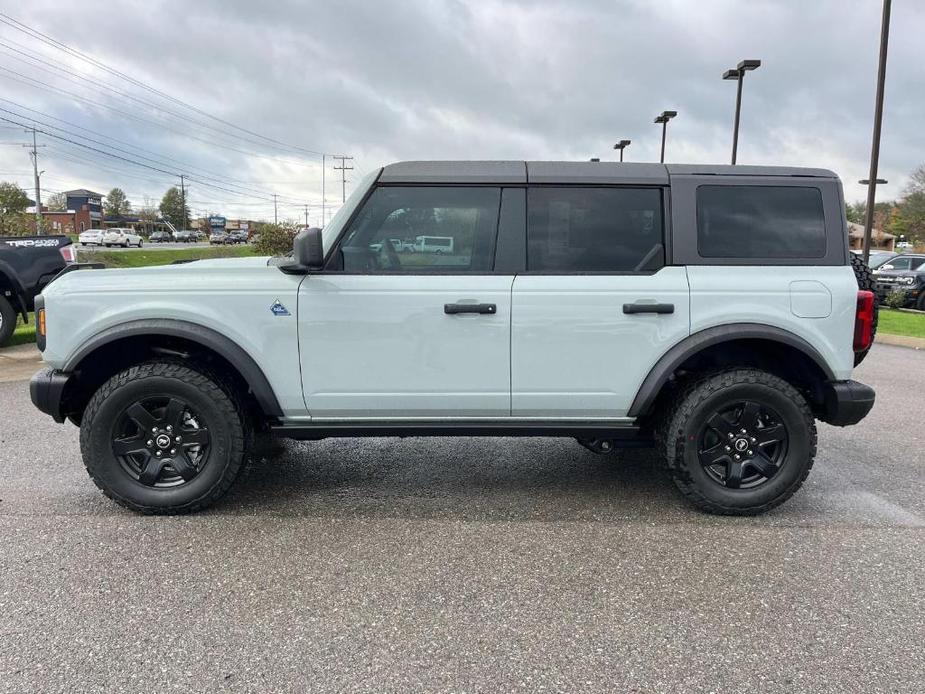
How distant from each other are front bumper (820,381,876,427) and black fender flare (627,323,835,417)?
107 mm

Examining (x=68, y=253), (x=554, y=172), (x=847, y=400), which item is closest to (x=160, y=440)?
(x=554, y=172)

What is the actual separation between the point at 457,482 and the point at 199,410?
1.61 metres

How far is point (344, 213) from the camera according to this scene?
371cm

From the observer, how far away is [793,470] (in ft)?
12.1

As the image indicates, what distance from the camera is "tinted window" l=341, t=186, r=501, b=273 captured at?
3.69 meters

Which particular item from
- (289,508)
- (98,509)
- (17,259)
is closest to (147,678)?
(289,508)

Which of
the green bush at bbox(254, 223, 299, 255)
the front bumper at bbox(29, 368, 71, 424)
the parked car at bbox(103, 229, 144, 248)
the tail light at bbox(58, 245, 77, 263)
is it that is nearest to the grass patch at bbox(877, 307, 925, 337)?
the front bumper at bbox(29, 368, 71, 424)

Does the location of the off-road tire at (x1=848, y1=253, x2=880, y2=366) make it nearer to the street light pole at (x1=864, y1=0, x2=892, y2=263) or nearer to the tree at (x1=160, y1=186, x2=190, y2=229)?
the street light pole at (x1=864, y1=0, x2=892, y2=263)

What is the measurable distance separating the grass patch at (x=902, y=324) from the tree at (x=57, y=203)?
110124 millimetres

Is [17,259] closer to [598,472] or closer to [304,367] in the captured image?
[304,367]

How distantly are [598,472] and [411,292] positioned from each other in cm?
188

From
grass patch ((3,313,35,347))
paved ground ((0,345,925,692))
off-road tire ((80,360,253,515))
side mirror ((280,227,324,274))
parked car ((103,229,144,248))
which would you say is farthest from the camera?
parked car ((103,229,144,248))

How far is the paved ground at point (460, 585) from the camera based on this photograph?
7.84 feet

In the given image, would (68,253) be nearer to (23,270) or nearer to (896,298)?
(23,270)
